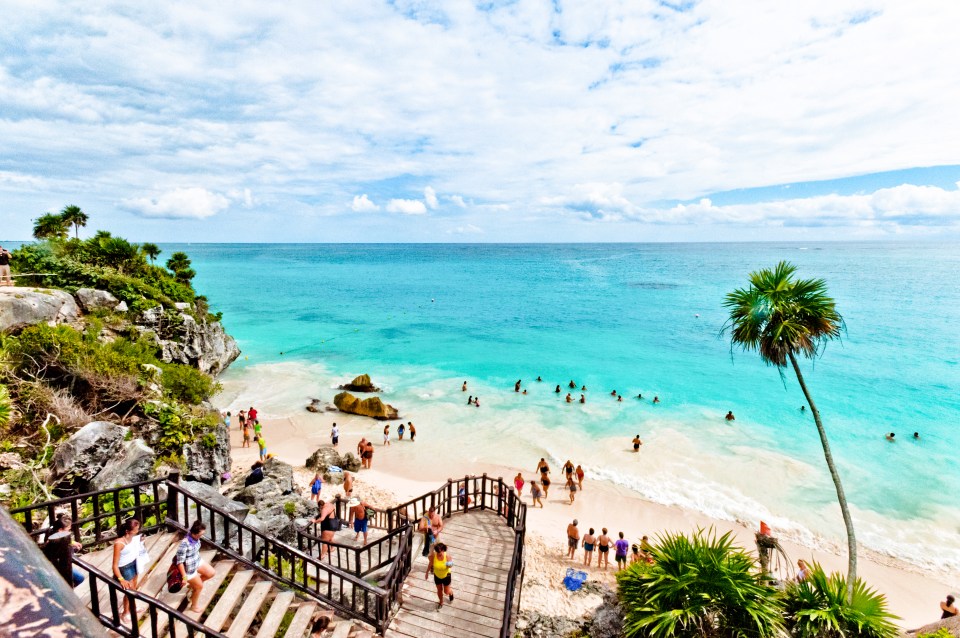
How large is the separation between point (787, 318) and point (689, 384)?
29513 mm

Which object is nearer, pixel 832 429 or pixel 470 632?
pixel 470 632

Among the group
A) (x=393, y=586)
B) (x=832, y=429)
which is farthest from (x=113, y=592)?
(x=832, y=429)

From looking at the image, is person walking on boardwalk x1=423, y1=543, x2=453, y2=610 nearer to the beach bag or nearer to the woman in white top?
the beach bag

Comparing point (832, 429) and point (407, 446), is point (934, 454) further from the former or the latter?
point (407, 446)

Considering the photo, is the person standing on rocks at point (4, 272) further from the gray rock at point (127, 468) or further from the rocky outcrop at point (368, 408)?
the rocky outcrop at point (368, 408)

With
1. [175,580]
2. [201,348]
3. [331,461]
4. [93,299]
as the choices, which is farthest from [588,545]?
[201,348]

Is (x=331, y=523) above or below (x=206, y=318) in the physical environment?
below

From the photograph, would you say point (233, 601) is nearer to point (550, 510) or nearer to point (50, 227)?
point (550, 510)

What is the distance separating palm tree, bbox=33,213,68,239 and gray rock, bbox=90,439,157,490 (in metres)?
38.8

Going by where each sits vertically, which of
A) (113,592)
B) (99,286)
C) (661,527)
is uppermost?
(99,286)

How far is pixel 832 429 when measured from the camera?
104 ft

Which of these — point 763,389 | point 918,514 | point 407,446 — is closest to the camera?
point 918,514

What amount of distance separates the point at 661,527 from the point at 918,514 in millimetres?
12929

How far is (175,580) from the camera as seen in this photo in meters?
7.64
